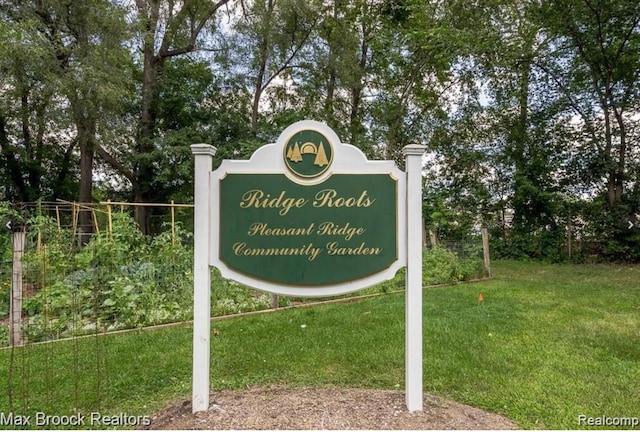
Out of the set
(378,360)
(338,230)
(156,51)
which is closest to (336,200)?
(338,230)

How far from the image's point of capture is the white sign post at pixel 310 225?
2.42 meters

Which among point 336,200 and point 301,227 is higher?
point 336,200

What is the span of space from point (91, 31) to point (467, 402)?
34.5ft

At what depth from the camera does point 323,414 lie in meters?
2.42

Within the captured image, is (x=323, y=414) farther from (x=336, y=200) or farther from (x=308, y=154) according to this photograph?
(x=308, y=154)

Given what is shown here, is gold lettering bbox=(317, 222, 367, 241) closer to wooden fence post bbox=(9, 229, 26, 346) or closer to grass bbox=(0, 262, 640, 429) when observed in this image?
grass bbox=(0, 262, 640, 429)

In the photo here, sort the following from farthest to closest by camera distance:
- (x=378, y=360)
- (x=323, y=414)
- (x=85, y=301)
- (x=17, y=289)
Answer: (x=85, y=301) < (x=17, y=289) < (x=378, y=360) < (x=323, y=414)

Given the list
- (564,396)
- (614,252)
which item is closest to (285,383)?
(564,396)

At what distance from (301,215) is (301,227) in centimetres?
8

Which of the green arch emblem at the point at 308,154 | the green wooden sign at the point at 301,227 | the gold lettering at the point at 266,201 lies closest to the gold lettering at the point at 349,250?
the green wooden sign at the point at 301,227

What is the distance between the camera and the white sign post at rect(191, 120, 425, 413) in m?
2.42

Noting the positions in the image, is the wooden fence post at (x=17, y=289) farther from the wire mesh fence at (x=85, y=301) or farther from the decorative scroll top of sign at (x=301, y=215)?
the decorative scroll top of sign at (x=301, y=215)

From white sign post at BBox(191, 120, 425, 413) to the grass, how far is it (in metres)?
0.64

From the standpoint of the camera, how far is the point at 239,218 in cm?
245
